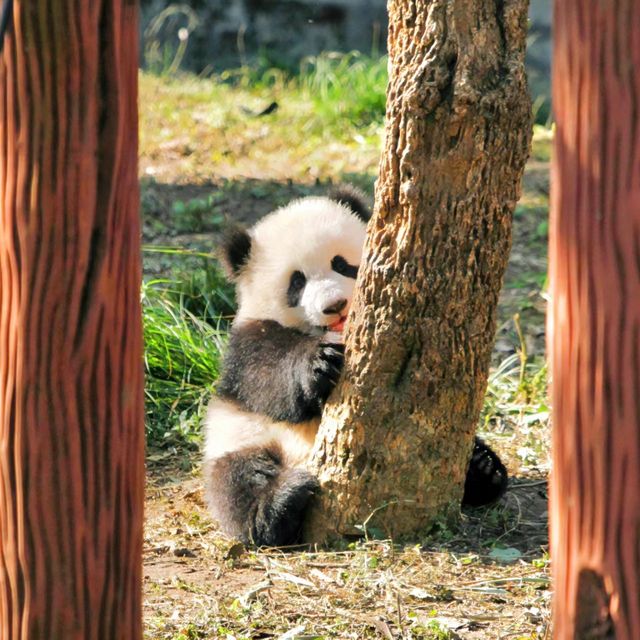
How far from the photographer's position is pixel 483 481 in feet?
12.5

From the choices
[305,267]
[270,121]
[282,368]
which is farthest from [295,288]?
[270,121]

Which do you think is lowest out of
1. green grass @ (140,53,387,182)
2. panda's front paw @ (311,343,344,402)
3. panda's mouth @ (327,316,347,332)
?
panda's front paw @ (311,343,344,402)

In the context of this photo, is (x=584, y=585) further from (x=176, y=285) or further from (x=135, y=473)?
(x=176, y=285)

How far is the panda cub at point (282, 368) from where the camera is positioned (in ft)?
11.8

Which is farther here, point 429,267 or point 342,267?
point 342,267

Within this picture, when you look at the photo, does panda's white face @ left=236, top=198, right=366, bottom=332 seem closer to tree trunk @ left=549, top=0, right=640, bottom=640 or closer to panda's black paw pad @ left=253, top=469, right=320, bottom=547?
panda's black paw pad @ left=253, top=469, right=320, bottom=547

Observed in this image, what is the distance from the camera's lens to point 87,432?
71.8 inches

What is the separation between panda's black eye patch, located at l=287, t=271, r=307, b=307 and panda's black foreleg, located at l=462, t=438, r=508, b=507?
→ 0.88m

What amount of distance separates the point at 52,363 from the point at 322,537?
197 centimetres

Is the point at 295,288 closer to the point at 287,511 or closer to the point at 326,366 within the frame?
the point at 326,366

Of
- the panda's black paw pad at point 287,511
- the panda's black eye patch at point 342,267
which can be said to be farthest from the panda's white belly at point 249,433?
the panda's black eye patch at point 342,267

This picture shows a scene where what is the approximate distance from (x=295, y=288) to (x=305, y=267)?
93 millimetres

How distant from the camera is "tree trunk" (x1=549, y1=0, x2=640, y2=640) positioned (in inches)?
62.9

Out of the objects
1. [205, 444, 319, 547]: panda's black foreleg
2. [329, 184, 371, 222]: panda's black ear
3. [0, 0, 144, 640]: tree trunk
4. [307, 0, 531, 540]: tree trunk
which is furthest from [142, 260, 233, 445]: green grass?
[0, 0, 144, 640]: tree trunk
